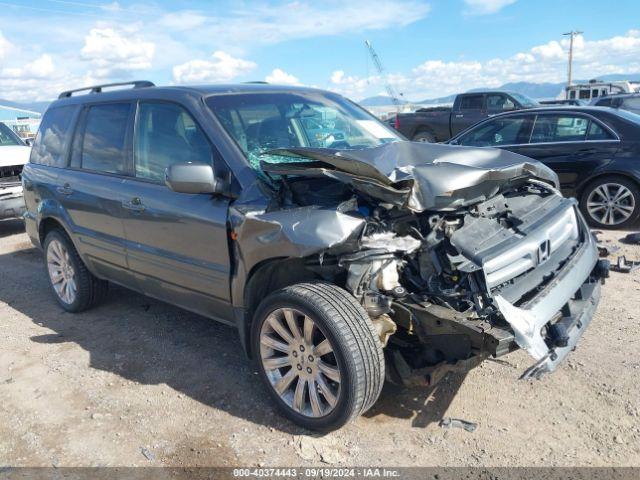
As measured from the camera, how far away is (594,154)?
22.0ft

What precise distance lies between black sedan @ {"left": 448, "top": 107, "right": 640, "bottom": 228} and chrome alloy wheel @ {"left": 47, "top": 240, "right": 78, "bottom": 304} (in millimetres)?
5758

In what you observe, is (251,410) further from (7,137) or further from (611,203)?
(7,137)

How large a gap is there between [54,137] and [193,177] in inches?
104

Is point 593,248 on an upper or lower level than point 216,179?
lower

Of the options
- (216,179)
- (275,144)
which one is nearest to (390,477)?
(216,179)

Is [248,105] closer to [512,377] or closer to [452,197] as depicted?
[452,197]

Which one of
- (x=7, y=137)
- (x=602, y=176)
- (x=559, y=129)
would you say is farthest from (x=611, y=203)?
(x=7, y=137)

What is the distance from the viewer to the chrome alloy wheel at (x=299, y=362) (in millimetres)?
2881

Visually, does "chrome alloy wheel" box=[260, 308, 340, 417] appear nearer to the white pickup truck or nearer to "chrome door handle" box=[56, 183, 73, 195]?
"chrome door handle" box=[56, 183, 73, 195]

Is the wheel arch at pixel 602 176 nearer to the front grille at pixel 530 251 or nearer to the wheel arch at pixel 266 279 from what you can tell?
the front grille at pixel 530 251

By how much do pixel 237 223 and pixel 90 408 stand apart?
61.3 inches

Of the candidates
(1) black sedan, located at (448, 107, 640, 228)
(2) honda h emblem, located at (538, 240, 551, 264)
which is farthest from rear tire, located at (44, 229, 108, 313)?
(1) black sedan, located at (448, 107, 640, 228)

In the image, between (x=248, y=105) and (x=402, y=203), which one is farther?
(x=248, y=105)

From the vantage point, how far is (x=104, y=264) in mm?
4500
